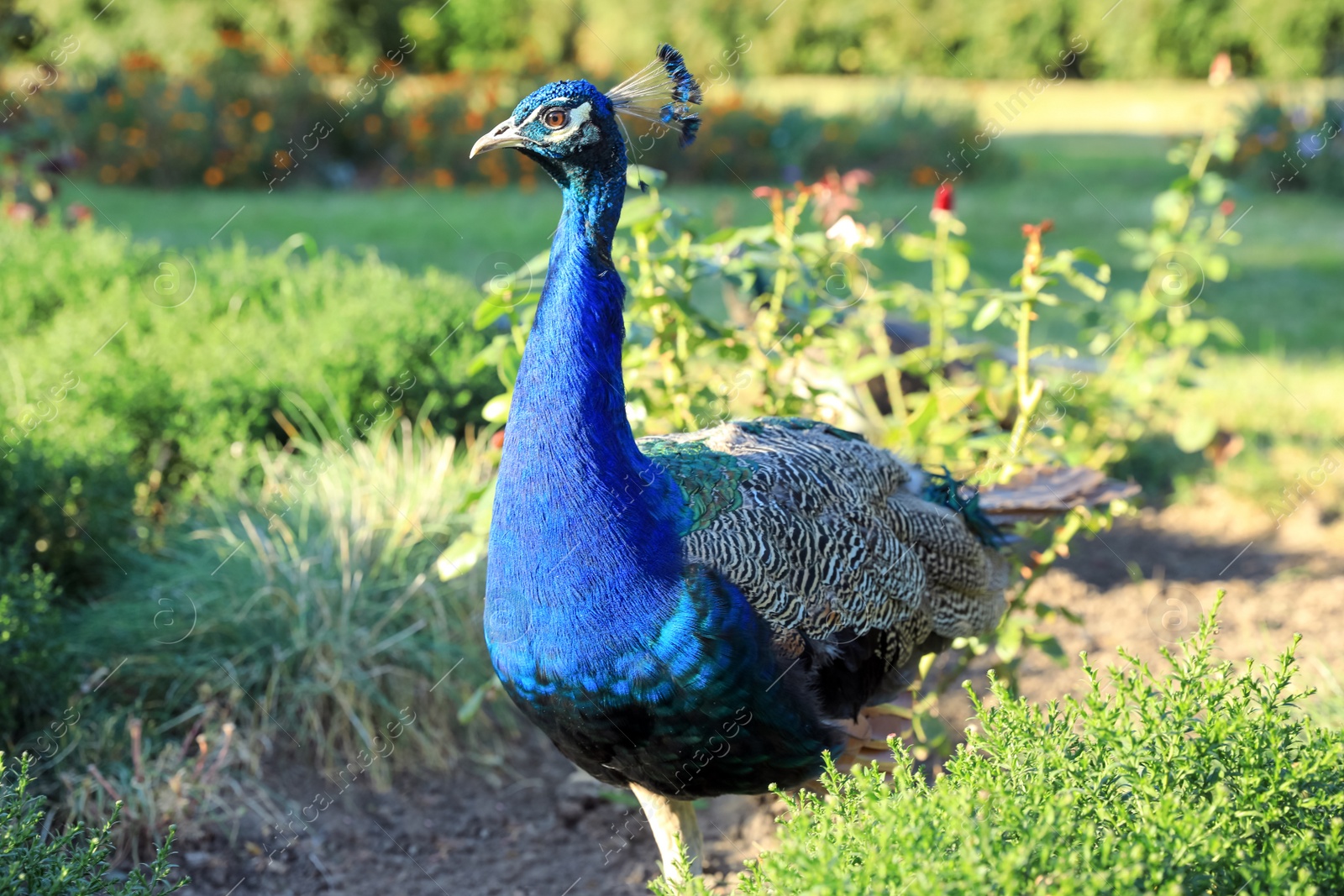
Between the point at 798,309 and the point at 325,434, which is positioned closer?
the point at 798,309

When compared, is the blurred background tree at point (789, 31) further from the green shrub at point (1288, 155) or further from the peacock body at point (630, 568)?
the peacock body at point (630, 568)

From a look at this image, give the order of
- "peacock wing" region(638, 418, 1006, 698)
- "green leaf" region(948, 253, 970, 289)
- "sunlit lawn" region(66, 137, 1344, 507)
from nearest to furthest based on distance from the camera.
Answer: "peacock wing" region(638, 418, 1006, 698) < "green leaf" region(948, 253, 970, 289) < "sunlit lawn" region(66, 137, 1344, 507)

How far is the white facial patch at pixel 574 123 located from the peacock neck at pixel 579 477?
10 centimetres

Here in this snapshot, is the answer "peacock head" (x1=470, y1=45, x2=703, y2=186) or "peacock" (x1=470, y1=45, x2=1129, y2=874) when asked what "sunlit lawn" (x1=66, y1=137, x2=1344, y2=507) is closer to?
"peacock" (x1=470, y1=45, x2=1129, y2=874)

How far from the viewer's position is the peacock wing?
2355mm

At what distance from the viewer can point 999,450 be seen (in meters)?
3.42

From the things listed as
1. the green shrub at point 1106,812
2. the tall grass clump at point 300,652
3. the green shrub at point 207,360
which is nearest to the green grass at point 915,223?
the green shrub at point 207,360

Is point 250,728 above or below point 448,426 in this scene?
below

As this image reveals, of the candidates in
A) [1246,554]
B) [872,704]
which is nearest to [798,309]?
[872,704]

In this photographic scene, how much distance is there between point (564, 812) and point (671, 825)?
79 cm

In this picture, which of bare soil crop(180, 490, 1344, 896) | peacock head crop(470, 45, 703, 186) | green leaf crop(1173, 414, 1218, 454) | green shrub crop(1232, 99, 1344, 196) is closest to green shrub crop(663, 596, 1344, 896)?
bare soil crop(180, 490, 1344, 896)

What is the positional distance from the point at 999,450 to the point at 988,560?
54 centimetres

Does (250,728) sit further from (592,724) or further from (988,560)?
(988,560)

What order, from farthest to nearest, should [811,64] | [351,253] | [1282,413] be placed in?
[811,64] → [351,253] → [1282,413]
